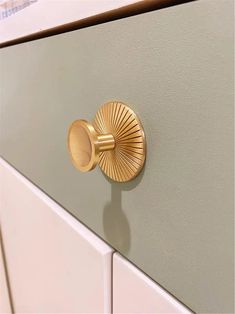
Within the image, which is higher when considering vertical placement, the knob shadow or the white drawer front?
the knob shadow

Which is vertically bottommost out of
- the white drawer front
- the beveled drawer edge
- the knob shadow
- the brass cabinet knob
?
the white drawer front

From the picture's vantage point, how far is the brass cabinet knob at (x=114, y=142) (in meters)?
0.20

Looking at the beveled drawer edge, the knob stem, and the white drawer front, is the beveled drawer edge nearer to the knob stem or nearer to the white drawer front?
the knob stem

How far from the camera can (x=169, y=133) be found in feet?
0.61

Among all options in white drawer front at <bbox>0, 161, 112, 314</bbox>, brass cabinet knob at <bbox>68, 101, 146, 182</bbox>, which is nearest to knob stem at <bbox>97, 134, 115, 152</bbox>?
brass cabinet knob at <bbox>68, 101, 146, 182</bbox>

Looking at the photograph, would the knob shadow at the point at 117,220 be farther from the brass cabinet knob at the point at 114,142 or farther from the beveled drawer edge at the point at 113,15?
the beveled drawer edge at the point at 113,15

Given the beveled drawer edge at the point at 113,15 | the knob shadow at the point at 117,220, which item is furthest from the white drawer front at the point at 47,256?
the beveled drawer edge at the point at 113,15

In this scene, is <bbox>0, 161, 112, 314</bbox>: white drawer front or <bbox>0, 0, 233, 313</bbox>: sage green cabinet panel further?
<bbox>0, 161, 112, 314</bbox>: white drawer front

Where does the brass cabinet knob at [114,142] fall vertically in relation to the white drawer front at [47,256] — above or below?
above

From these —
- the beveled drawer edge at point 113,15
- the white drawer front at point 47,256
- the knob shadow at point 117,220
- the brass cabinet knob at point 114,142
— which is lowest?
the white drawer front at point 47,256

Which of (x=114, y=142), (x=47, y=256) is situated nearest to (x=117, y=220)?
(x=114, y=142)

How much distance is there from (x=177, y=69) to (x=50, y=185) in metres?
0.23

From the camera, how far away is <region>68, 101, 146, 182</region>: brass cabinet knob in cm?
20

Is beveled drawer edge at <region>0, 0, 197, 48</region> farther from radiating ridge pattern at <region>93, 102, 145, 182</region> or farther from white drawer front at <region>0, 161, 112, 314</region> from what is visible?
white drawer front at <region>0, 161, 112, 314</region>
